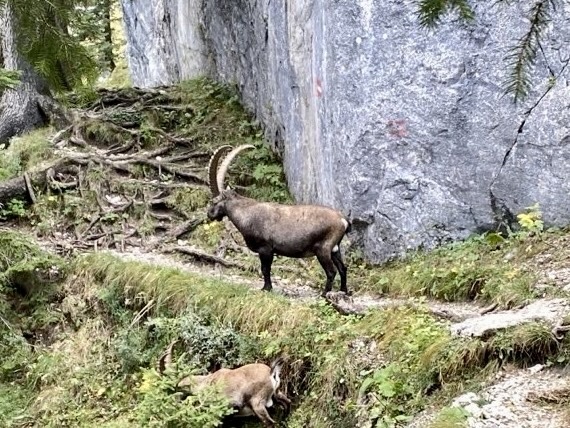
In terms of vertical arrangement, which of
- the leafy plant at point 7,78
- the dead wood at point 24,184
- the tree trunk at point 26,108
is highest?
the leafy plant at point 7,78

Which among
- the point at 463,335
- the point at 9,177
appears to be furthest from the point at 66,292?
the point at 463,335

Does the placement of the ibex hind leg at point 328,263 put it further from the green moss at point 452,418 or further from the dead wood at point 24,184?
the dead wood at point 24,184

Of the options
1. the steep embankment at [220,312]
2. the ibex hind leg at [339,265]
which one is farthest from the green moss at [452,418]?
the ibex hind leg at [339,265]

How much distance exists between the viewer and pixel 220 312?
297 inches

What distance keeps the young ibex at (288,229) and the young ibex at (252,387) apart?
5.04 ft

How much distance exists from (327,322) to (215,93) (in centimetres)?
845

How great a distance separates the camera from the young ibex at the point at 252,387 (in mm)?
6391

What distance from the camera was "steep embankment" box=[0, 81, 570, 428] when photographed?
17.7ft

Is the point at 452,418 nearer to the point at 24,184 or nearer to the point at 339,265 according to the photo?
the point at 339,265

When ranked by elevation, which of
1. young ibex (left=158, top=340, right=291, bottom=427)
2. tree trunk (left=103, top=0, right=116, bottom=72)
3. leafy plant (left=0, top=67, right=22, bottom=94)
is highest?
tree trunk (left=103, top=0, right=116, bottom=72)

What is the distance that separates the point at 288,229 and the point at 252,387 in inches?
78.6

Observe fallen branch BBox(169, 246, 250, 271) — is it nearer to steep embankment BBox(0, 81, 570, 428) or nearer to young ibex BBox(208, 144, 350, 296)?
steep embankment BBox(0, 81, 570, 428)

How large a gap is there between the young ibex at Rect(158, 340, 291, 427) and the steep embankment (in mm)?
147

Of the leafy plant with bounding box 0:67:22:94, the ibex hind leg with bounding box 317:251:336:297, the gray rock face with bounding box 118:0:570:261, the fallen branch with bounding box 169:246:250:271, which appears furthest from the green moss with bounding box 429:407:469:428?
the fallen branch with bounding box 169:246:250:271
